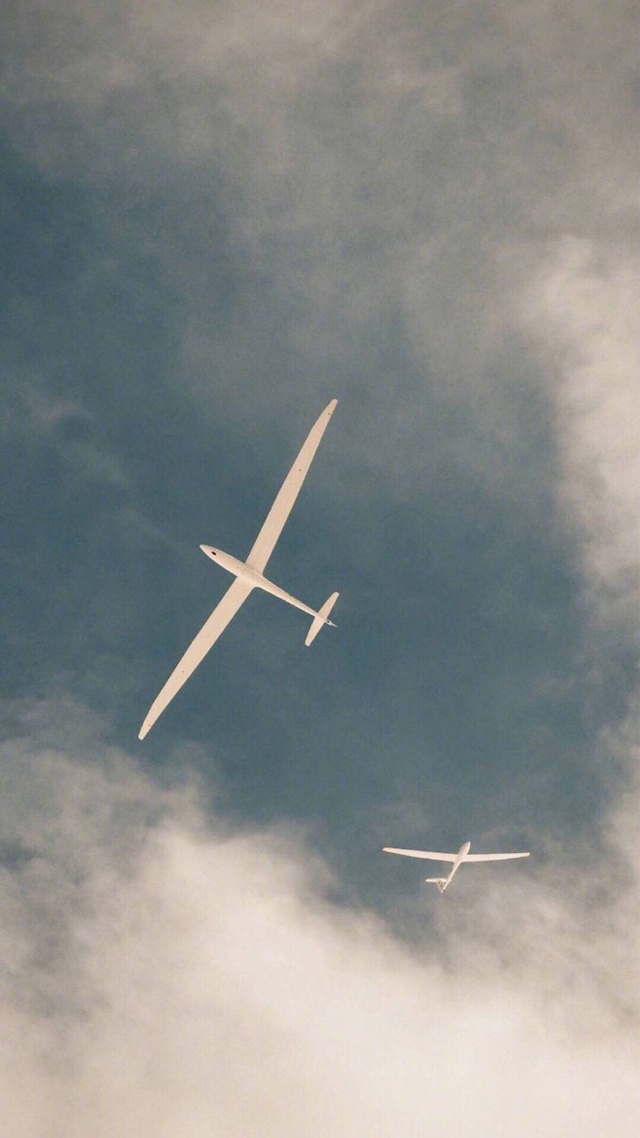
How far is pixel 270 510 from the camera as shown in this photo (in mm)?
71375

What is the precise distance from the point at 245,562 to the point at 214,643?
32.0 ft

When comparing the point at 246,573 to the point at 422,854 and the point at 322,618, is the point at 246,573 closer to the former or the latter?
the point at 322,618

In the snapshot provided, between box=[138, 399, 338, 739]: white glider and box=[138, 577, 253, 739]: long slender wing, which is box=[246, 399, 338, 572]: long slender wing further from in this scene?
box=[138, 577, 253, 739]: long slender wing

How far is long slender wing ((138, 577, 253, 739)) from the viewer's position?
7312cm

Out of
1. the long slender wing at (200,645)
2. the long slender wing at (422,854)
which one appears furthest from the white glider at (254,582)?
the long slender wing at (422,854)

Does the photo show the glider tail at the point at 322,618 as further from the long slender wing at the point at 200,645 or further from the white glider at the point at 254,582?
the long slender wing at the point at 200,645

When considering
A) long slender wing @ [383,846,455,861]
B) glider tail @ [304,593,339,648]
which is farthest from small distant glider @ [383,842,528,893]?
glider tail @ [304,593,339,648]

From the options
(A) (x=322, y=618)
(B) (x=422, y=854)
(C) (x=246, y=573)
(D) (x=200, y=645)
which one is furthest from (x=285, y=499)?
(B) (x=422, y=854)

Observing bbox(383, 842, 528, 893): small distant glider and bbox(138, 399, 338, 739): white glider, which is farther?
bbox(383, 842, 528, 893): small distant glider

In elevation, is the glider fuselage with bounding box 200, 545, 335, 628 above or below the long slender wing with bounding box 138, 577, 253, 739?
above

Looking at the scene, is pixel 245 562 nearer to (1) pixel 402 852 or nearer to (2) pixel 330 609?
(2) pixel 330 609

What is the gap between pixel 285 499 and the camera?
7088cm

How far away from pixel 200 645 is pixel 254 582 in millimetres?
9150

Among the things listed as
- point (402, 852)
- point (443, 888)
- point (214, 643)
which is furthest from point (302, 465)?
point (443, 888)
